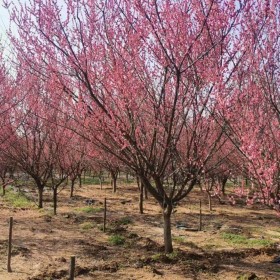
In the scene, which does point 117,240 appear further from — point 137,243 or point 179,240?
point 179,240

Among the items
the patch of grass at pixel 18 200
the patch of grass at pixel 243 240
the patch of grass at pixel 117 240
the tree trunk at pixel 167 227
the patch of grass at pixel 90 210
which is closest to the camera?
the tree trunk at pixel 167 227

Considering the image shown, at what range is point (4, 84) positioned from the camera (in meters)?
11.6

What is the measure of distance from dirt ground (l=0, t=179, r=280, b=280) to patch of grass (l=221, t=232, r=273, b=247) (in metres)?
0.03

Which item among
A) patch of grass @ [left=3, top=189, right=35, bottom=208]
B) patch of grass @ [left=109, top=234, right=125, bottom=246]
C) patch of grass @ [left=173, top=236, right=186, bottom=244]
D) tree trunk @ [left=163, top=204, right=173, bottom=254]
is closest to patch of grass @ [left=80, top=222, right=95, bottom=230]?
patch of grass @ [left=109, top=234, right=125, bottom=246]

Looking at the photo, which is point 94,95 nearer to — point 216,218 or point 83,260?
point 83,260

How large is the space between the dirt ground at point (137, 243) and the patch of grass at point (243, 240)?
28 millimetres

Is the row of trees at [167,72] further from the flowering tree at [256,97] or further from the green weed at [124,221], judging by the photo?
the green weed at [124,221]

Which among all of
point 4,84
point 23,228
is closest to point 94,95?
point 4,84

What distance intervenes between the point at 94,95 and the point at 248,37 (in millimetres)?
3017

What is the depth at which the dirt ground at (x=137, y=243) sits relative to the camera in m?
7.41

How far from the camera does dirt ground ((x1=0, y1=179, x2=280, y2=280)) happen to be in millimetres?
7410

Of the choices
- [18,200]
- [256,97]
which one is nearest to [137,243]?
[256,97]

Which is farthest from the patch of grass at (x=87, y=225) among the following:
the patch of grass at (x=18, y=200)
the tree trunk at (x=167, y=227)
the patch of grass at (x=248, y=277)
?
the patch of grass at (x=248, y=277)

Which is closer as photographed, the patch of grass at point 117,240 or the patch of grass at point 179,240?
the patch of grass at point 117,240
